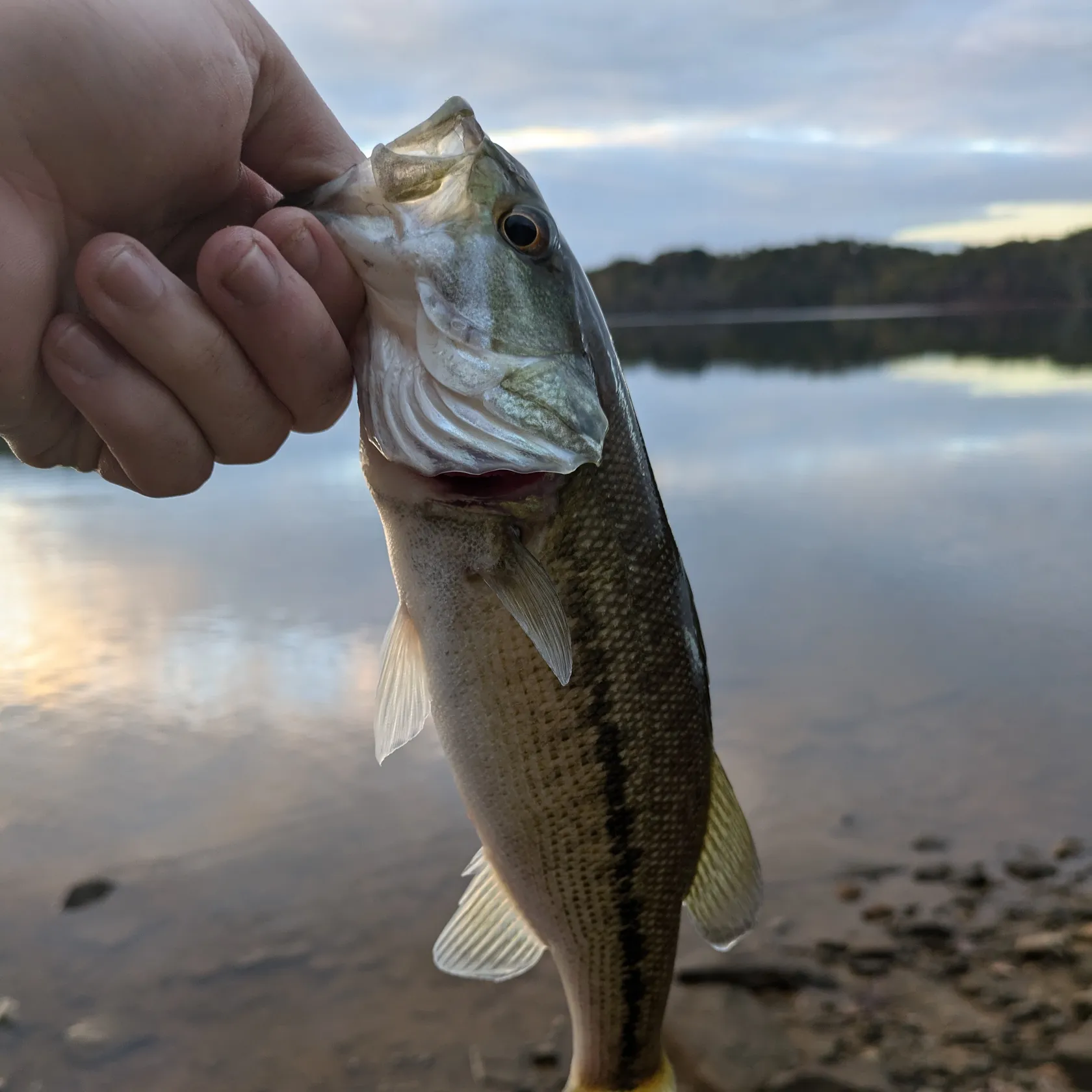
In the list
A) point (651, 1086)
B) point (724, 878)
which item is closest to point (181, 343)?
point (724, 878)

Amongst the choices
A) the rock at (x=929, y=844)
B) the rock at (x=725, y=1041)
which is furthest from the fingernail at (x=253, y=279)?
the rock at (x=929, y=844)

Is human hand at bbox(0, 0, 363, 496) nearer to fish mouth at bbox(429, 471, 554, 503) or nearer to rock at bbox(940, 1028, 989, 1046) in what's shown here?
fish mouth at bbox(429, 471, 554, 503)

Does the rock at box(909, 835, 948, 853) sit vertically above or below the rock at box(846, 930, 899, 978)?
above

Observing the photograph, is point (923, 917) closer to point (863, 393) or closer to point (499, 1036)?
point (499, 1036)

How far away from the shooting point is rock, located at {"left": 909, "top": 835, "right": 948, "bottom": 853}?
181 inches

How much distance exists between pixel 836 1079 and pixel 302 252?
3213mm

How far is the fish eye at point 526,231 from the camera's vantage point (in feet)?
5.94

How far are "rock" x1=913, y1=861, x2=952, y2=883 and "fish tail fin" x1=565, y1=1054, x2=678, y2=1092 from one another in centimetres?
234

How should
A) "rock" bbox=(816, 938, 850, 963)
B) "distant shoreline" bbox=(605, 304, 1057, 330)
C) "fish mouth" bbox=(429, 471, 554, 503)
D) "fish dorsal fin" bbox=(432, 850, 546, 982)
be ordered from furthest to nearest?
"distant shoreline" bbox=(605, 304, 1057, 330) < "rock" bbox=(816, 938, 850, 963) < "fish dorsal fin" bbox=(432, 850, 546, 982) < "fish mouth" bbox=(429, 471, 554, 503)

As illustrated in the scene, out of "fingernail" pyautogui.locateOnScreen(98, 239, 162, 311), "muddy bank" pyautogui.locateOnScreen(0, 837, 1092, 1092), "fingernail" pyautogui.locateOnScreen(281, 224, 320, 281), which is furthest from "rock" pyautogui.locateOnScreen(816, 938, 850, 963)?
"fingernail" pyautogui.locateOnScreen(98, 239, 162, 311)

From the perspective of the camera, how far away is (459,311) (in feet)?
5.69

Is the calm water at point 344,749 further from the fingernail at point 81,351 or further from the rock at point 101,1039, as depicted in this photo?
the fingernail at point 81,351

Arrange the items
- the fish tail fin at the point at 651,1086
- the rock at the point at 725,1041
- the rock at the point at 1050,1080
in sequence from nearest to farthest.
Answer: the fish tail fin at the point at 651,1086
the rock at the point at 1050,1080
the rock at the point at 725,1041

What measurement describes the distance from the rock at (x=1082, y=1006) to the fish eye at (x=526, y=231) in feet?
11.3
